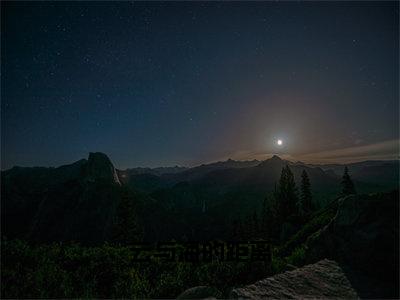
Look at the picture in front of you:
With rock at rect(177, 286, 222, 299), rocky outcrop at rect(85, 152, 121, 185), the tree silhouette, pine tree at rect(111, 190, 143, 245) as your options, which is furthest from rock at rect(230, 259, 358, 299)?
rocky outcrop at rect(85, 152, 121, 185)

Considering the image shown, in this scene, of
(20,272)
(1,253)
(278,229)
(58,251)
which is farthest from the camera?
(278,229)

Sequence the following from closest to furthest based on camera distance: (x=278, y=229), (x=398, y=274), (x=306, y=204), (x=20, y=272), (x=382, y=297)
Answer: (x=382, y=297) < (x=398, y=274) < (x=20, y=272) < (x=278, y=229) < (x=306, y=204)

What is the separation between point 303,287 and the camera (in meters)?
7.15

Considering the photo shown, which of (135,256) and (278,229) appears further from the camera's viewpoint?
(278,229)

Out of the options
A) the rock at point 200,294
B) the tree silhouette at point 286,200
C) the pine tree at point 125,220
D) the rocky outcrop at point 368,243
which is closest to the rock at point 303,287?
the rocky outcrop at point 368,243

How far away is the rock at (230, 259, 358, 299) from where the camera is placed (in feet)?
21.7

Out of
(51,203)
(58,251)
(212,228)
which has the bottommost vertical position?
(212,228)

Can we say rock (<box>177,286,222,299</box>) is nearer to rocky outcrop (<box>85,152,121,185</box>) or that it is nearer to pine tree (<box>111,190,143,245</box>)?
pine tree (<box>111,190,143,245</box>)

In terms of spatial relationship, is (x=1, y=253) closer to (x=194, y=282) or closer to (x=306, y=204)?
(x=194, y=282)

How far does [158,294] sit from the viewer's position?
7957 millimetres

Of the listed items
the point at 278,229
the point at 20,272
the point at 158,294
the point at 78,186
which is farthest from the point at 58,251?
the point at 78,186

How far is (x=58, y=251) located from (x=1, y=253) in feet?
5.56

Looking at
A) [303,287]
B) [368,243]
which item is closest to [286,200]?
[368,243]

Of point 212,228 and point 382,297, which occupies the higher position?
point 382,297
